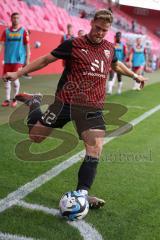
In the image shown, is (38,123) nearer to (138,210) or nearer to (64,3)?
(138,210)

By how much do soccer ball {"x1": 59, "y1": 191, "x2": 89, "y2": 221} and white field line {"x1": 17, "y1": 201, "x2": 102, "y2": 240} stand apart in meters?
0.06

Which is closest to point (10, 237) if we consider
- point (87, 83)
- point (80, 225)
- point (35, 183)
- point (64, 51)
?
point (80, 225)

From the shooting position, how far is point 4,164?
554 centimetres

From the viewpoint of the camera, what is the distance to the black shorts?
14.4 feet

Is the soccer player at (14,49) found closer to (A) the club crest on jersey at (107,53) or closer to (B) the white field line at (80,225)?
(A) the club crest on jersey at (107,53)

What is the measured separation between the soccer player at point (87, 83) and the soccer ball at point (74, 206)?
157 mm

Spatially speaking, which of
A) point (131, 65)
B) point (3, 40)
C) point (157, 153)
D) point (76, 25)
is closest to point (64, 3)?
point (76, 25)

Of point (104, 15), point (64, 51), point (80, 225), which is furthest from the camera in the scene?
point (64, 51)

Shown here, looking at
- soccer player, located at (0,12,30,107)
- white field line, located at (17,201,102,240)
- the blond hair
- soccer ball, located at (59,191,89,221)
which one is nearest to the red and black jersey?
the blond hair

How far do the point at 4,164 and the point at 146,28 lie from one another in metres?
44.2

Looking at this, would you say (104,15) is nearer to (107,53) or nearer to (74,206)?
(107,53)

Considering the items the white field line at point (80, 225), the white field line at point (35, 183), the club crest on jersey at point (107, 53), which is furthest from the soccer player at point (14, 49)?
the white field line at point (80, 225)

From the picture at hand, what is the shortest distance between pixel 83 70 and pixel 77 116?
481 millimetres

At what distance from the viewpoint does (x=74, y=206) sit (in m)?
3.94
